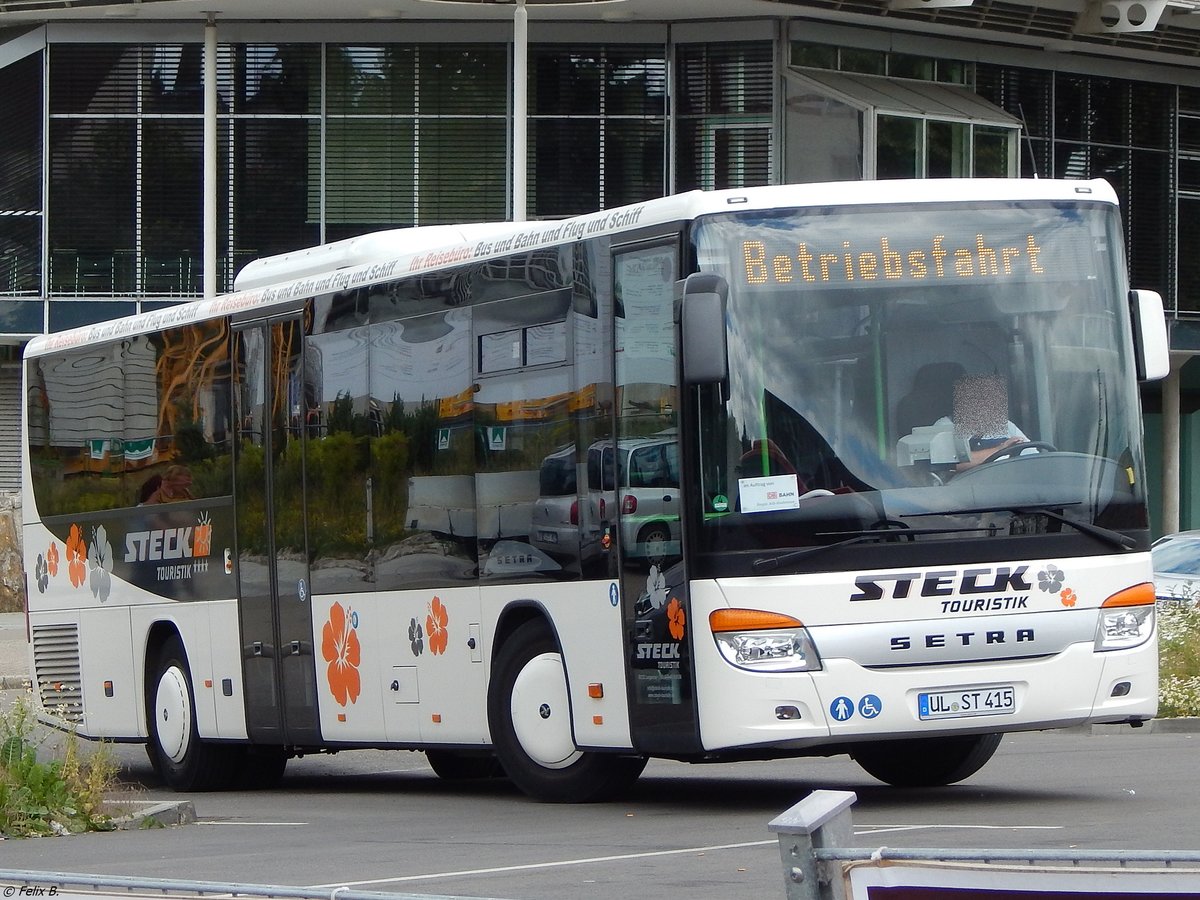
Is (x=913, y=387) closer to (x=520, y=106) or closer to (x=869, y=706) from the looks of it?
(x=869, y=706)

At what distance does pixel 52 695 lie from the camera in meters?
16.6

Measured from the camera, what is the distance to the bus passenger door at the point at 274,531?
1384 cm

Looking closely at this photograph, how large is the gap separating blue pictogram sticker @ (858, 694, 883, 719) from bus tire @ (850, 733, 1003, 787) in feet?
6.07

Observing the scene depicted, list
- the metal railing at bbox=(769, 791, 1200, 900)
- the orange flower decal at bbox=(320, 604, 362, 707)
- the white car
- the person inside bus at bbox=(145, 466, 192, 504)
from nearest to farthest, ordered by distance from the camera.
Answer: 1. the metal railing at bbox=(769, 791, 1200, 900)
2. the orange flower decal at bbox=(320, 604, 362, 707)
3. the person inside bus at bbox=(145, 466, 192, 504)
4. the white car

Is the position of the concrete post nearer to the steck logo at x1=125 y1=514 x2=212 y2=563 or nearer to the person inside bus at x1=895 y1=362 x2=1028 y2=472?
the person inside bus at x1=895 y1=362 x2=1028 y2=472

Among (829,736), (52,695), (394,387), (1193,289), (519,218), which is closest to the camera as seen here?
(829,736)

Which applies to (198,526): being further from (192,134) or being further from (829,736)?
(192,134)

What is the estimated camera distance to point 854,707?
10289 mm

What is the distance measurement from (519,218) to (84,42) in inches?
337

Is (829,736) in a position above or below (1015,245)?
below

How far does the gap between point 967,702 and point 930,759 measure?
2.03 meters

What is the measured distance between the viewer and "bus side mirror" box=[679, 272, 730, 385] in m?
10.1

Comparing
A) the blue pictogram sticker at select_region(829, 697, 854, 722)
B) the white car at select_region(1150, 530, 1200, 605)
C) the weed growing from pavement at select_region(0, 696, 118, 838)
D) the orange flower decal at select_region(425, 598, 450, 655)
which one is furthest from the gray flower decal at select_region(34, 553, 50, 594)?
the white car at select_region(1150, 530, 1200, 605)

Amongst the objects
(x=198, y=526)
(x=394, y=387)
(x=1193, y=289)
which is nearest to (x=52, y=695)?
(x=198, y=526)
